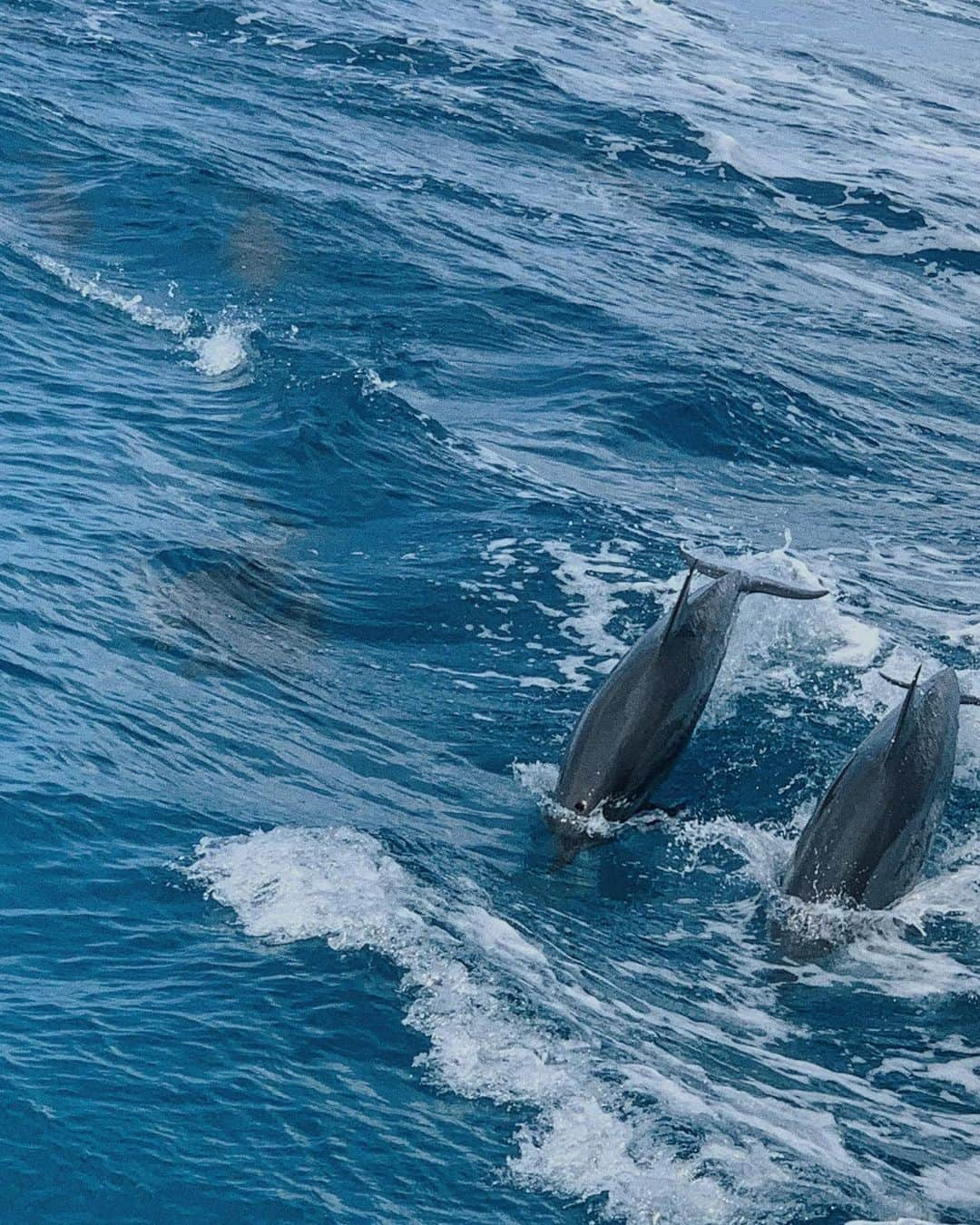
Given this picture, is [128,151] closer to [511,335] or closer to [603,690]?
[511,335]

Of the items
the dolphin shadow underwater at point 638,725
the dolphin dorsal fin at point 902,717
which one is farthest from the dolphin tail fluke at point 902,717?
the dolphin shadow underwater at point 638,725

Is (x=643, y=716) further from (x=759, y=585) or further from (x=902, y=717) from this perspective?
(x=759, y=585)

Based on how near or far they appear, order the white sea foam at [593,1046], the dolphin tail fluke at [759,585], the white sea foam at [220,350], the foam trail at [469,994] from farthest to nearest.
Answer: the white sea foam at [220,350] → the dolphin tail fluke at [759,585] → the white sea foam at [593,1046] → the foam trail at [469,994]

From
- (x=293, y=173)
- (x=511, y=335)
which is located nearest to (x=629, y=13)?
(x=293, y=173)

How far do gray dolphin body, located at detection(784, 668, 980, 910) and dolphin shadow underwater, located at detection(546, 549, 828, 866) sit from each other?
4.82ft

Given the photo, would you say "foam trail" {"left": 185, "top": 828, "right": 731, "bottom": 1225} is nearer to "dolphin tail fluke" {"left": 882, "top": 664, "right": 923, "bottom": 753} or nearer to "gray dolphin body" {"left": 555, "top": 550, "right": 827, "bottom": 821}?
"gray dolphin body" {"left": 555, "top": 550, "right": 827, "bottom": 821}

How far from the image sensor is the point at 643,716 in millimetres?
14516

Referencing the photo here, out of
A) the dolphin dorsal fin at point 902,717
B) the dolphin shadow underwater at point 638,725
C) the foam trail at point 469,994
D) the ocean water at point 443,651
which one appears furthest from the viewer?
the dolphin shadow underwater at point 638,725

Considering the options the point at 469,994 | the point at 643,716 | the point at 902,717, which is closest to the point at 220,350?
the point at 643,716

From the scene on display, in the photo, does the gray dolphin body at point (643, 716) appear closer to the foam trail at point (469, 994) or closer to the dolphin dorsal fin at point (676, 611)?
the dolphin dorsal fin at point (676, 611)

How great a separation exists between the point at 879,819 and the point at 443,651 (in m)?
5.74

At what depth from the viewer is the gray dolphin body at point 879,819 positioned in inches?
515

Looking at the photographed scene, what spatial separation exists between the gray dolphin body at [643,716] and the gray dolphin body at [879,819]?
1.48 meters

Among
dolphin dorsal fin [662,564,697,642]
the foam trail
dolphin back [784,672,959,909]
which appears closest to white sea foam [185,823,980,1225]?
the foam trail
